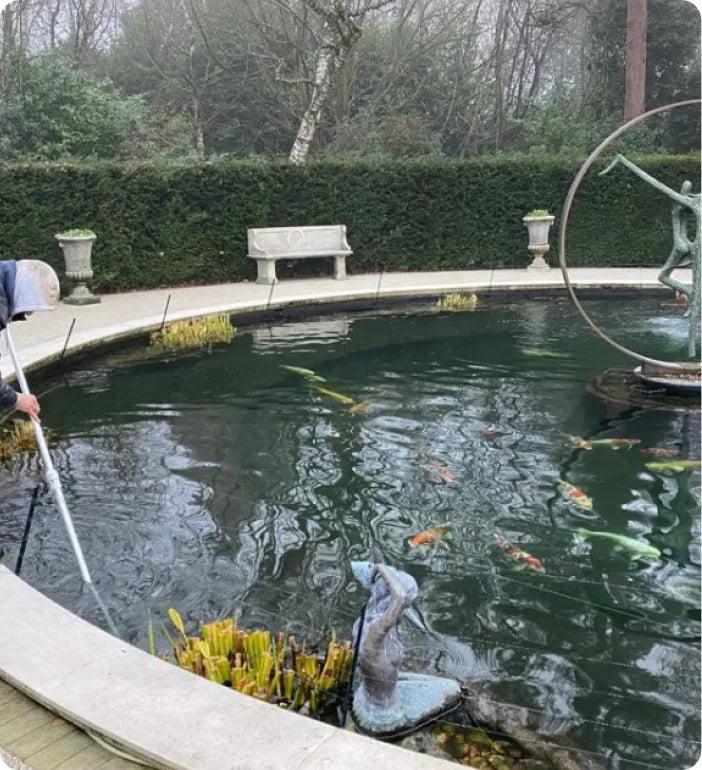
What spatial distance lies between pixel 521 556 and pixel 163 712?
2673 millimetres

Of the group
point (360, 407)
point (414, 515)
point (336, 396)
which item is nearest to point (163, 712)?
point (414, 515)

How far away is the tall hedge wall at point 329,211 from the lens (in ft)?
42.6

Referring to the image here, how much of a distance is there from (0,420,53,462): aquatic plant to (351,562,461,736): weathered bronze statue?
3.96 m

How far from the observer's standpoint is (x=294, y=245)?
14781 millimetres

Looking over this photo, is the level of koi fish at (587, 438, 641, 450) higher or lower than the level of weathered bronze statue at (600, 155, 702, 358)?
lower

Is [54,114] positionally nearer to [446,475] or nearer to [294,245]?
[294,245]

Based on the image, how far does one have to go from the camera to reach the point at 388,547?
16.6 feet

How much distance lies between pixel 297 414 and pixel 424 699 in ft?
14.7

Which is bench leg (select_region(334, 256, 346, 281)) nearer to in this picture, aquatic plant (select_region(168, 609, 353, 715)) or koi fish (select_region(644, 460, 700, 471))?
koi fish (select_region(644, 460, 700, 471))

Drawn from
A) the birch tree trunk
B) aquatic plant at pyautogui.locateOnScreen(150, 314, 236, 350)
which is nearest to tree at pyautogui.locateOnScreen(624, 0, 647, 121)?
the birch tree trunk

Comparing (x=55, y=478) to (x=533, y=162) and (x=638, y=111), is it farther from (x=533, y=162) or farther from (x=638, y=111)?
(x=638, y=111)

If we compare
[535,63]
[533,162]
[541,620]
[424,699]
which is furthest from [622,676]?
[535,63]

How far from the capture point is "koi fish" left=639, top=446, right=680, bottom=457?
6721mm

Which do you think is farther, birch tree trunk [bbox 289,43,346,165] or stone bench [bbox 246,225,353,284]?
birch tree trunk [bbox 289,43,346,165]
